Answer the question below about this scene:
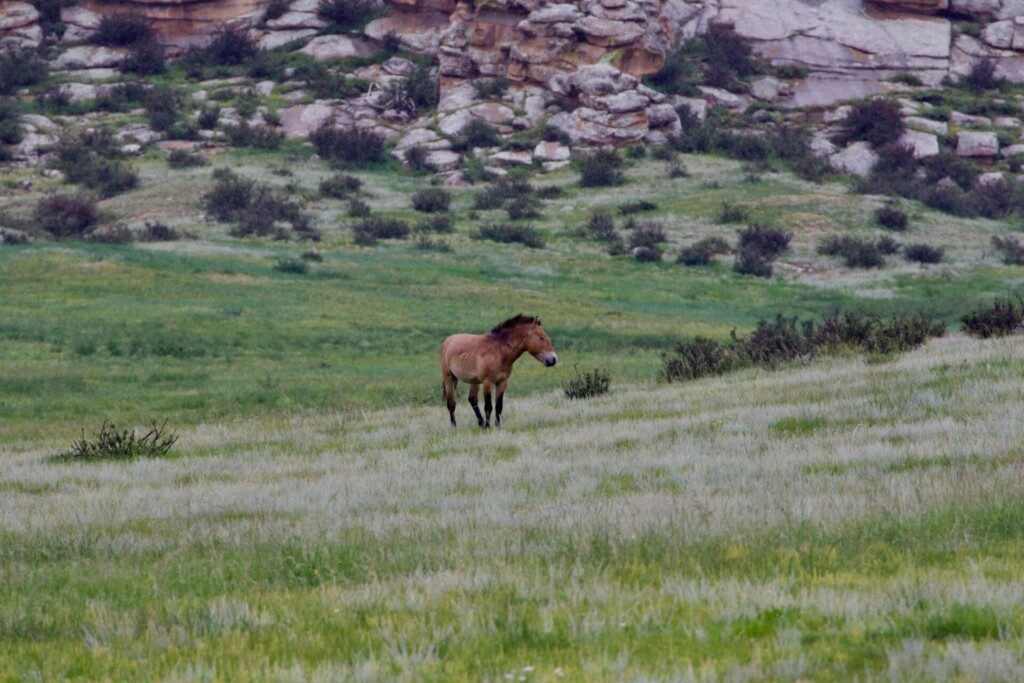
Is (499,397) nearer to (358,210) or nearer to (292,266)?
(292,266)

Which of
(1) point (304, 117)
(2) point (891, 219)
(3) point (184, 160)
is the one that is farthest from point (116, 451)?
(1) point (304, 117)

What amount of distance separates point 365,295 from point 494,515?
3236 centimetres

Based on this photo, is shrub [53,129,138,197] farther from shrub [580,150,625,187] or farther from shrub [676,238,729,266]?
shrub [676,238,729,266]

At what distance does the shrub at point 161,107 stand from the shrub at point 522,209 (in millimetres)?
22801

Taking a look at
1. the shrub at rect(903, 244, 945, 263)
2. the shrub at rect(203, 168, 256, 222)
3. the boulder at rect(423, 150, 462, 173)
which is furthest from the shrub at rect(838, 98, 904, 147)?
the shrub at rect(203, 168, 256, 222)

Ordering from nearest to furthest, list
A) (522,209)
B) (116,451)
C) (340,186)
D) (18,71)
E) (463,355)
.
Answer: (116,451), (463,355), (522,209), (340,186), (18,71)

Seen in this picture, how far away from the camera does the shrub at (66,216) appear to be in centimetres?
5631

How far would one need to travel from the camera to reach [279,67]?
84.1m

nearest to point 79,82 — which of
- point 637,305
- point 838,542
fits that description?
point 637,305

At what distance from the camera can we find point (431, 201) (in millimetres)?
63719

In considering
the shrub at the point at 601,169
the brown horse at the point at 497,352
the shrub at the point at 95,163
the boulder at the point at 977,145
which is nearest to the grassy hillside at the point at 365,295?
the shrub at the point at 601,169

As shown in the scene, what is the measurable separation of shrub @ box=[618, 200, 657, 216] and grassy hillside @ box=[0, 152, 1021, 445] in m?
0.73

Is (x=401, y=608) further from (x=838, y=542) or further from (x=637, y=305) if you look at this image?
(x=637, y=305)

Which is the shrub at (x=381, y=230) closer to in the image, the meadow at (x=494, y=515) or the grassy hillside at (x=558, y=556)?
the meadow at (x=494, y=515)
